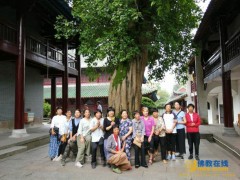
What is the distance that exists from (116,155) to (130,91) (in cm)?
254

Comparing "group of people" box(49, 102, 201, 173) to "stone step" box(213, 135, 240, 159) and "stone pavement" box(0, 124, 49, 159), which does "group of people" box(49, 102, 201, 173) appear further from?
"stone pavement" box(0, 124, 49, 159)

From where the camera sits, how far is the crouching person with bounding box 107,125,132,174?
Result: 530 centimetres

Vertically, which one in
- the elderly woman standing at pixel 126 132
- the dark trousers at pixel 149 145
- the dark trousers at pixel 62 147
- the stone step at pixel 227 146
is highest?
the elderly woman standing at pixel 126 132

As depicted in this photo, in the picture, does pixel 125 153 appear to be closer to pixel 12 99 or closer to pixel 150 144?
pixel 150 144

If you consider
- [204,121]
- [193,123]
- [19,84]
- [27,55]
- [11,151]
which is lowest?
[11,151]

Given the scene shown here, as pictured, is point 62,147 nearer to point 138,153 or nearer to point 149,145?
point 138,153

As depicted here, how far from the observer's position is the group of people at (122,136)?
5633 mm

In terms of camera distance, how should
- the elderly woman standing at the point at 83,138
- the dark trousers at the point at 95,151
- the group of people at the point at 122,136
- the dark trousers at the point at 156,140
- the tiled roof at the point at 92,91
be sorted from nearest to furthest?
the group of people at the point at 122,136, the dark trousers at the point at 95,151, the elderly woman standing at the point at 83,138, the dark trousers at the point at 156,140, the tiled roof at the point at 92,91

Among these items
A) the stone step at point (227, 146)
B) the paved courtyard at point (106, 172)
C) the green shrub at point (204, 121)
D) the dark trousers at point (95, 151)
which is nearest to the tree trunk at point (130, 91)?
the dark trousers at point (95, 151)

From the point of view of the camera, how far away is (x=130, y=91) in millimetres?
7375

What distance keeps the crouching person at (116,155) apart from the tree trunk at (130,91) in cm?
176

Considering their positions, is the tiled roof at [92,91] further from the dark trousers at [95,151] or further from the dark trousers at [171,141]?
the dark trousers at [95,151]

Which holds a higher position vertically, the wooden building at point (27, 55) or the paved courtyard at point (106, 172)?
the wooden building at point (27, 55)

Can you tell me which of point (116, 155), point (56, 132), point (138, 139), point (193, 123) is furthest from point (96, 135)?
point (193, 123)
